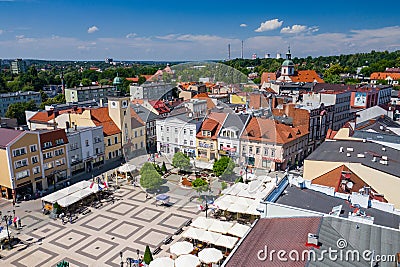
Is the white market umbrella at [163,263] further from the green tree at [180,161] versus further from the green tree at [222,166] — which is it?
the green tree at [222,166]

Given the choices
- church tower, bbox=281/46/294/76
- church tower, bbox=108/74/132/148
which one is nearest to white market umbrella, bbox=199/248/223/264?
church tower, bbox=108/74/132/148

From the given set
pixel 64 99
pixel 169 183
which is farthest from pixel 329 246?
pixel 64 99

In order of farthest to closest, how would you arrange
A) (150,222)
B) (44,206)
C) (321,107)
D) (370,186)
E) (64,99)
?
1. (64,99)
2. (321,107)
3. (44,206)
4. (150,222)
5. (370,186)

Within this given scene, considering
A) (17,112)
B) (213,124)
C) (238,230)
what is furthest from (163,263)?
(17,112)

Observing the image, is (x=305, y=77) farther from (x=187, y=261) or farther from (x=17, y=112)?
(x=187, y=261)

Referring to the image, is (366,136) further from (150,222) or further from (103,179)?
(103,179)

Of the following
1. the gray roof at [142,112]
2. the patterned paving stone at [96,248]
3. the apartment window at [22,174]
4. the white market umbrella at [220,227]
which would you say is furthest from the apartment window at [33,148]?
the white market umbrella at [220,227]
